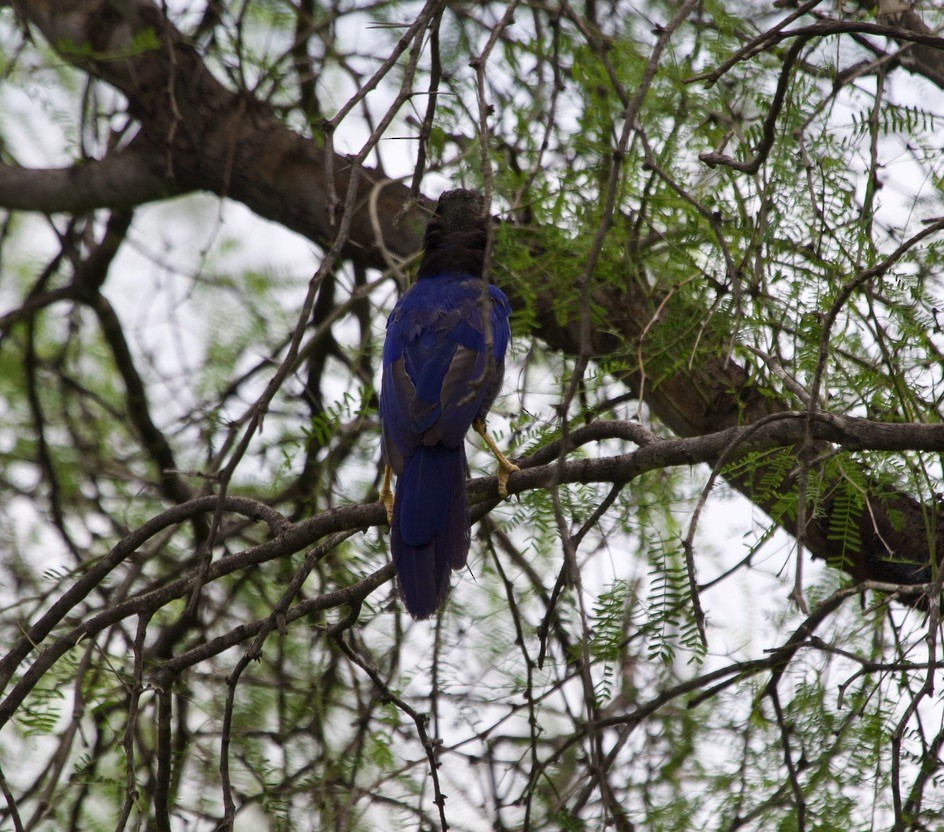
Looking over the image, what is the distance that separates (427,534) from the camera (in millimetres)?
3537

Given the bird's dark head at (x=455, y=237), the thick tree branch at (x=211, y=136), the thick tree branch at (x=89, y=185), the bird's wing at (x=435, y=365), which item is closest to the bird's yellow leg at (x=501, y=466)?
the bird's wing at (x=435, y=365)

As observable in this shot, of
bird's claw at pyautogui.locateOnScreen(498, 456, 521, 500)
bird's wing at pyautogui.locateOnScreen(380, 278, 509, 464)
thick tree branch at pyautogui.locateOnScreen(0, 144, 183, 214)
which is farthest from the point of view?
thick tree branch at pyautogui.locateOnScreen(0, 144, 183, 214)

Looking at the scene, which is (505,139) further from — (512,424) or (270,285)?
(270,285)

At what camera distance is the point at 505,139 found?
4793mm

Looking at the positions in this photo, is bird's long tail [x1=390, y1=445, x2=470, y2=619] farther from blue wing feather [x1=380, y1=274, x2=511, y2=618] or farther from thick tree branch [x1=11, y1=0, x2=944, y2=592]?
thick tree branch [x1=11, y1=0, x2=944, y2=592]

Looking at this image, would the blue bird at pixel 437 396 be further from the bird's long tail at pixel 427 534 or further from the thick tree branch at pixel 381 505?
the thick tree branch at pixel 381 505

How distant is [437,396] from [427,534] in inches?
26.6

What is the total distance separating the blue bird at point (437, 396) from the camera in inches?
139

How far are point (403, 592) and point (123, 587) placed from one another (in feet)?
4.78

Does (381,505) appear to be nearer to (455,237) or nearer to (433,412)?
(433,412)

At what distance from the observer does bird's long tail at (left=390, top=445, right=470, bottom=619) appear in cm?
346

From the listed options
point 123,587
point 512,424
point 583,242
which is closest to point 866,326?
point 583,242

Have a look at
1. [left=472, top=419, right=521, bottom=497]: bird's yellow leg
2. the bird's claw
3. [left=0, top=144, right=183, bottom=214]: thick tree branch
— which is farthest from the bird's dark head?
[left=0, top=144, right=183, bottom=214]: thick tree branch

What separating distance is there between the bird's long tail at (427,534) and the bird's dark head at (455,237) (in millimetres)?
1285
